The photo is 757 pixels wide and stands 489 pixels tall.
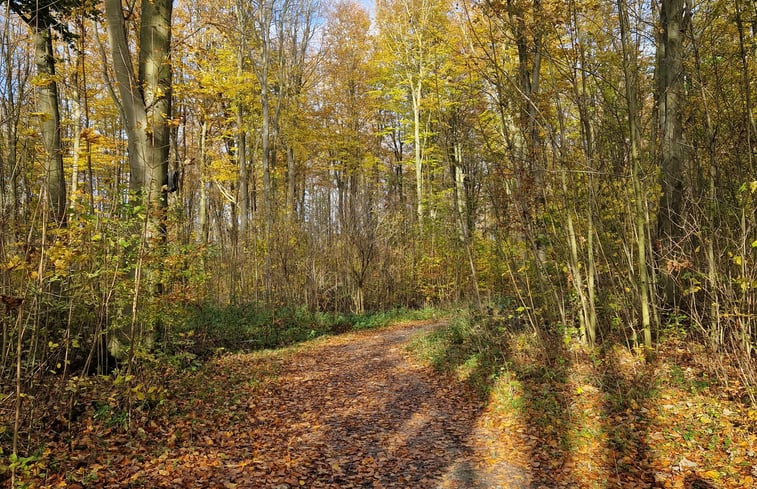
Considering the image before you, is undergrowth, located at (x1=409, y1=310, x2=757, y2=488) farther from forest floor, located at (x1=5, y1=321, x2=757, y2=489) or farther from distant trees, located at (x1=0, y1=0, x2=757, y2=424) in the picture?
distant trees, located at (x1=0, y1=0, x2=757, y2=424)

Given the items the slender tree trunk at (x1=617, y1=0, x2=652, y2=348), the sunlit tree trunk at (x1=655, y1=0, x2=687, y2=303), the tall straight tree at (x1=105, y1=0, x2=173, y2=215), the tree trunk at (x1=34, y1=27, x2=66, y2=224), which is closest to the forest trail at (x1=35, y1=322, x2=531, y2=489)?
the slender tree trunk at (x1=617, y1=0, x2=652, y2=348)

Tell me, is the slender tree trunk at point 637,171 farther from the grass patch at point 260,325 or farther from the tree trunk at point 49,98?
the tree trunk at point 49,98

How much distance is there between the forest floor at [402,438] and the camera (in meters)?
4.23

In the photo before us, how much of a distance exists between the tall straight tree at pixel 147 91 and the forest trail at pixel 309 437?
3.17m

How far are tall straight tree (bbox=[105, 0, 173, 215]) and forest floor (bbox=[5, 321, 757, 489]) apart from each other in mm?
3146

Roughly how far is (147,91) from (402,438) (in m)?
6.51

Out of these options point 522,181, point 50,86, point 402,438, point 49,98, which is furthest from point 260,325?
point 522,181

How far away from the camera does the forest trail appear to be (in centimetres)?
438

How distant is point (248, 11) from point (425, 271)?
35.7 ft

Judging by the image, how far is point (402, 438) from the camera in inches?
213

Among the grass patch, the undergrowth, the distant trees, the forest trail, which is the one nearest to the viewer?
the undergrowth

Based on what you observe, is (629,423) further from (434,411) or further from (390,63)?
(390,63)

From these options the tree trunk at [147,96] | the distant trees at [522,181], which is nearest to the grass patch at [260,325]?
the distant trees at [522,181]

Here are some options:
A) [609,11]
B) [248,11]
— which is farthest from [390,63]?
[609,11]
